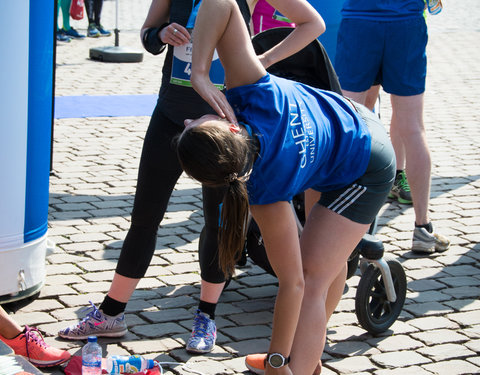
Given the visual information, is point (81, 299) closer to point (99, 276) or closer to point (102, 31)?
point (99, 276)

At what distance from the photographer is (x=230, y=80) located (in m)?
2.91

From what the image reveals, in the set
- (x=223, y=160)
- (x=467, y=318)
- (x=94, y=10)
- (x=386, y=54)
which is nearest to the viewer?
(x=223, y=160)

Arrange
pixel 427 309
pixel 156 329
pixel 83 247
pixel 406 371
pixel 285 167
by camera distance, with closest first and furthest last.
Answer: pixel 285 167 → pixel 406 371 → pixel 156 329 → pixel 427 309 → pixel 83 247

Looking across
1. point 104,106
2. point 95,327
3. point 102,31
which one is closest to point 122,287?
point 95,327

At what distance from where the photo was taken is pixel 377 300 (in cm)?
421

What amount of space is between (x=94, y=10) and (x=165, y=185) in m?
10.3

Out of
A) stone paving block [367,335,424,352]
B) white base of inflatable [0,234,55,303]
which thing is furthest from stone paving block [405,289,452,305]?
white base of inflatable [0,234,55,303]

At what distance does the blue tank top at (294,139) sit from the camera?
2807mm

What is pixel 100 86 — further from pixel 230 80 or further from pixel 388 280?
pixel 230 80

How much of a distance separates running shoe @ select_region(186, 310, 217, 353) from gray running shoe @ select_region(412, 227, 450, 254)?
182 centimetres

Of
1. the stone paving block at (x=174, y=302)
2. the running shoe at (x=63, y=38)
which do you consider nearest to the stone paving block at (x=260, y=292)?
the stone paving block at (x=174, y=302)

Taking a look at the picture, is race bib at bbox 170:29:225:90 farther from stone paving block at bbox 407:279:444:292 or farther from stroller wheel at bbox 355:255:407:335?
stone paving block at bbox 407:279:444:292

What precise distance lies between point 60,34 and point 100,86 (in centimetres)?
398

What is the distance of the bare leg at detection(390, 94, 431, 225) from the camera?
17.4 feet
